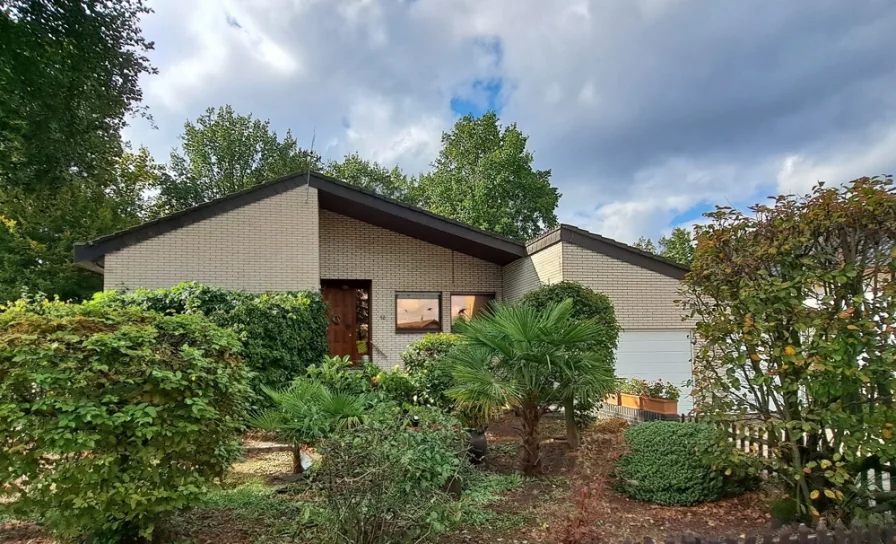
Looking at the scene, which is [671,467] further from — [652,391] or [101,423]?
[101,423]

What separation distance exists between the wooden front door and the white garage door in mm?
6846

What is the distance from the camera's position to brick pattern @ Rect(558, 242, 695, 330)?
11.3 metres

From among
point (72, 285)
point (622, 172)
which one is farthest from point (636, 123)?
point (72, 285)

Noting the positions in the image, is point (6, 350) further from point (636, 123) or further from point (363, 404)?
point (636, 123)

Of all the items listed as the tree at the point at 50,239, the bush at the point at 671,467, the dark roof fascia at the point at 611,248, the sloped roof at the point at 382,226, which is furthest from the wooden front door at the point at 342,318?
the tree at the point at 50,239

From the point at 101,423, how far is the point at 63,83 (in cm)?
985

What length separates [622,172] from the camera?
16.8 metres

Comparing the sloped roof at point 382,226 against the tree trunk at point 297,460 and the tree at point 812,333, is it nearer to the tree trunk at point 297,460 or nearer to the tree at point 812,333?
the tree trunk at point 297,460

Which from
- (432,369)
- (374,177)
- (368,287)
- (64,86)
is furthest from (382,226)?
(374,177)

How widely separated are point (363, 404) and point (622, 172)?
13834 millimetres

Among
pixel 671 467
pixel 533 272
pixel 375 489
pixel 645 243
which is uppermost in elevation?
pixel 645 243

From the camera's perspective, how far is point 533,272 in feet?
41.7

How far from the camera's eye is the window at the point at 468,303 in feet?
46.7

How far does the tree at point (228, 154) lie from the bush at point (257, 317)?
23219 millimetres
